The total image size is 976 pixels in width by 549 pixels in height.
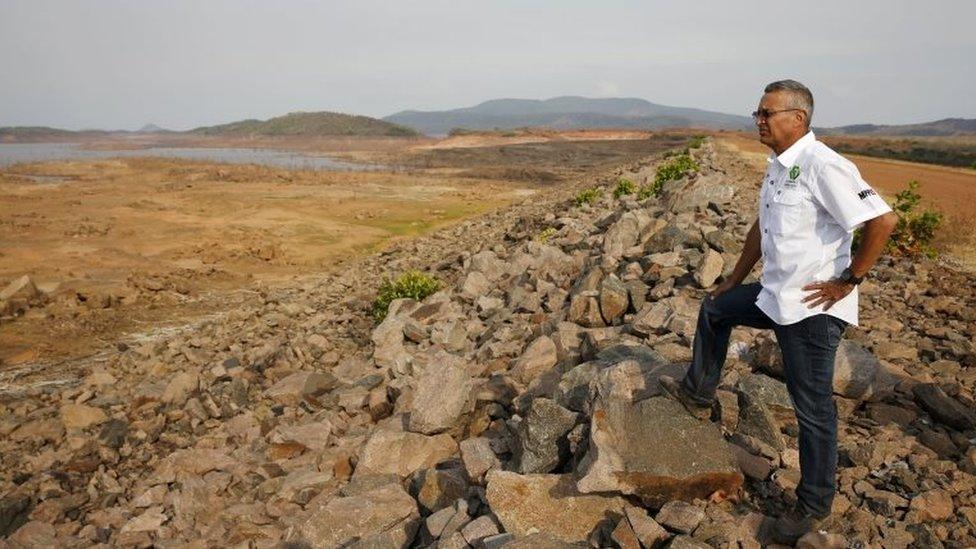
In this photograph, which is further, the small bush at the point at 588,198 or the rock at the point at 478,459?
the small bush at the point at 588,198

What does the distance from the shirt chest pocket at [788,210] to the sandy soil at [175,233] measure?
12821 millimetres

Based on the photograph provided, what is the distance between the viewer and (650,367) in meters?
4.83

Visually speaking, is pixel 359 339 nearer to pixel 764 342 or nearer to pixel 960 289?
pixel 764 342

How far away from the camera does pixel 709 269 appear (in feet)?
24.1

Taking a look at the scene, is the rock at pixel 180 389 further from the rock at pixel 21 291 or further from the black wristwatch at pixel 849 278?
the black wristwatch at pixel 849 278

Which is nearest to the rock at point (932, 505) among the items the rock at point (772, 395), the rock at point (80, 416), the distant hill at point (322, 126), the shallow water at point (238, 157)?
the rock at point (772, 395)

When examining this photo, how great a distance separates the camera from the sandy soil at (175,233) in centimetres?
1385

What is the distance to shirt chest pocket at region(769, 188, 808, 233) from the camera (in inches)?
121

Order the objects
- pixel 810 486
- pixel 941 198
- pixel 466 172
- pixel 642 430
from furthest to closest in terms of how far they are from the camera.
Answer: pixel 466 172
pixel 941 198
pixel 642 430
pixel 810 486

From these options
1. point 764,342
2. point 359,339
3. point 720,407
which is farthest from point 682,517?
point 359,339

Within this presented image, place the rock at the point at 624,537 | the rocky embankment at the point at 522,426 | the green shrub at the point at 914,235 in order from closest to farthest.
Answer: the rock at the point at 624,537 < the rocky embankment at the point at 522,426 < the green shrub at the point at 914,235

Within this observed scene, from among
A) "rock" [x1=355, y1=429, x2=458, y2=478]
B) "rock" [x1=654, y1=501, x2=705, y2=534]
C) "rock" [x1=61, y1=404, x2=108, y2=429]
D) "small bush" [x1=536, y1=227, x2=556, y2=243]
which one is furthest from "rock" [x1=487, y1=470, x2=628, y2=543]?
"small bush" [x1=536, y1=227, x2=556, y2=243]

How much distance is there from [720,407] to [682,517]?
1.12 m

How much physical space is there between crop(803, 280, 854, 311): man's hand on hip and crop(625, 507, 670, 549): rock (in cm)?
145
